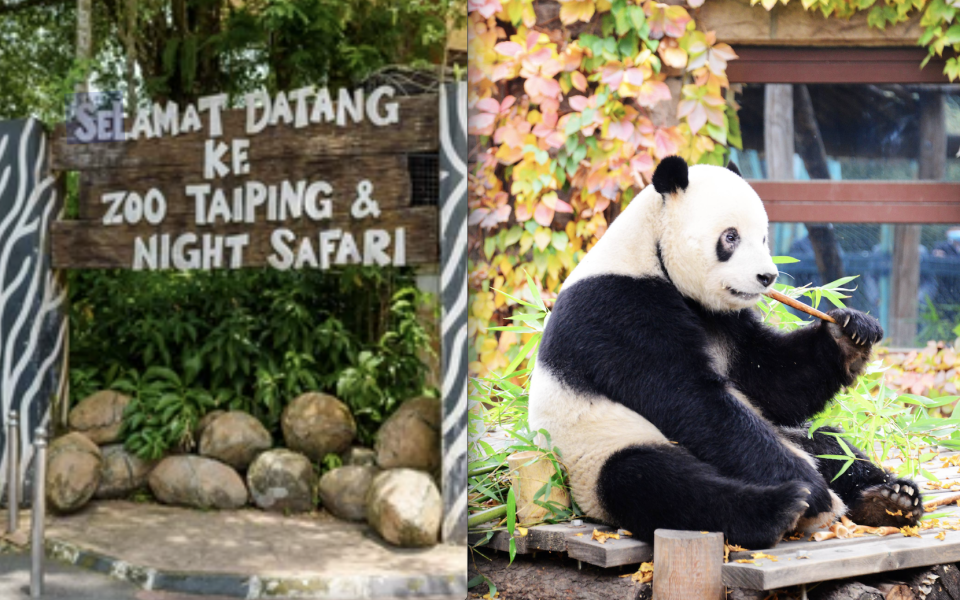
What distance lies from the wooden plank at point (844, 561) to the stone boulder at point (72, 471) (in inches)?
60.9

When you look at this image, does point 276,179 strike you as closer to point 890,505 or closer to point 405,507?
point 405,507

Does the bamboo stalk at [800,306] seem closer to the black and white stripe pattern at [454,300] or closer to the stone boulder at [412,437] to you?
the black and white stripe pattern at [454,300]

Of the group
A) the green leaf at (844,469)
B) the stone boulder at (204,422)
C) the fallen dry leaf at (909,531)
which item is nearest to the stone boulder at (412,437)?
the stone boulder at (204,422)

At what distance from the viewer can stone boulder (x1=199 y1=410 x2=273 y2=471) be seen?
2133 millimetres

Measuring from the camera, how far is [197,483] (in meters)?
2.20

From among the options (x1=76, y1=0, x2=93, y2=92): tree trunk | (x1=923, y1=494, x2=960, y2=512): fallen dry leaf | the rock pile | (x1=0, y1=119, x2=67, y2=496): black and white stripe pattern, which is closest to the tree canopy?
(x1=76, y1=0, x2=93, y2=92): tree trunk

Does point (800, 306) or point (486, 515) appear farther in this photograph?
point (486, 515)

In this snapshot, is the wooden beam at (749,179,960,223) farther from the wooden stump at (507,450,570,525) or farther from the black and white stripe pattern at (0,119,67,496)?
the black and white stripe pattern at (0,119,67,496)

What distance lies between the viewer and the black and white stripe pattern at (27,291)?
2.11 m

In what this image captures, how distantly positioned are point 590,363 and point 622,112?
1.55m

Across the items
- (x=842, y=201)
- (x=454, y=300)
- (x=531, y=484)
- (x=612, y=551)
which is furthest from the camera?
(x=842, y=201)

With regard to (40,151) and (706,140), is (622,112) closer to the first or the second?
(706,140)

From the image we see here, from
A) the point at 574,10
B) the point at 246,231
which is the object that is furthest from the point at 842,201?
the point at 246,231

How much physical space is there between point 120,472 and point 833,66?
2755 millimetres
